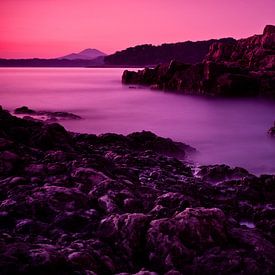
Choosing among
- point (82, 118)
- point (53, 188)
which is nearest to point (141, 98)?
point (82, 118)

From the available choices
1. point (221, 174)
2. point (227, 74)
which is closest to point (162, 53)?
point (227, 74)

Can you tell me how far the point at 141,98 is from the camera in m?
38.7

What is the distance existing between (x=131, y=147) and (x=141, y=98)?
87.8 feet

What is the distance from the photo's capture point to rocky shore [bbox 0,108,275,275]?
4184 millimetres

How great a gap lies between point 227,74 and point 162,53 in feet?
387

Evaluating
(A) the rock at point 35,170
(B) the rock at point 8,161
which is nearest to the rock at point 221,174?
(A) the rock at point 35,170

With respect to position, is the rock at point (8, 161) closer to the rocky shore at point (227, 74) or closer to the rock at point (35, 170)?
the rock at point (35, 170)

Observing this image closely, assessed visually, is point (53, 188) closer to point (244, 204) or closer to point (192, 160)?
point (244, 204)

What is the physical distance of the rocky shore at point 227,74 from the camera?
36469 mm

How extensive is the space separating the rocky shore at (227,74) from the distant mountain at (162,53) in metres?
86.6

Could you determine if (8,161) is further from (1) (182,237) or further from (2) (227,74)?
(2) (227,74)

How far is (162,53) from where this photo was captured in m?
152

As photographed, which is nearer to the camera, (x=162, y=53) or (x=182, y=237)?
(x=182, y=237)

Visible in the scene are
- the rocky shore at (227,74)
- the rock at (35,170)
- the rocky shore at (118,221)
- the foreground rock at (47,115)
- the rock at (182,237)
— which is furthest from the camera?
the rocky shore at (227,74)
